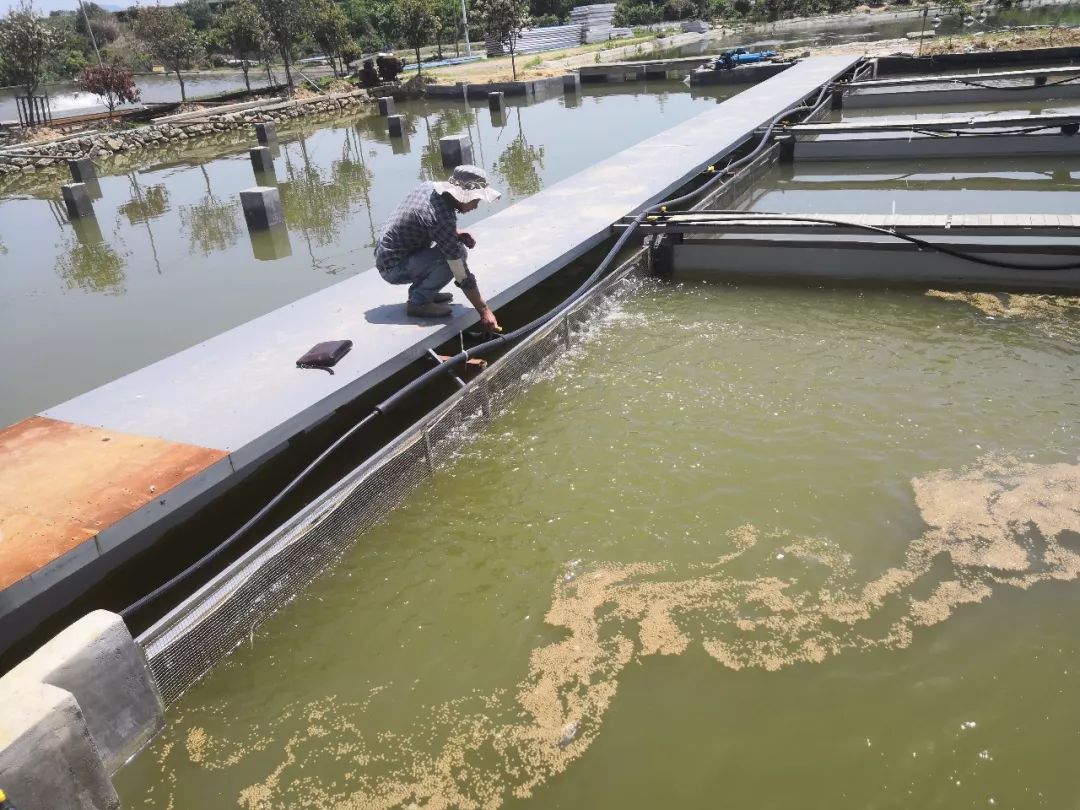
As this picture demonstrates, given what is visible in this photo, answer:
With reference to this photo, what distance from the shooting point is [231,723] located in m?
2.69

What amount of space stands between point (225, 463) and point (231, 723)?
1095 mm

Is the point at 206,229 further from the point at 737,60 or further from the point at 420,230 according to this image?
the point at 737,60

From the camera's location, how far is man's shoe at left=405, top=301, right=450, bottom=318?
4559 millimetres

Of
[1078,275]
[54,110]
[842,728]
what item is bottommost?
[842,728]

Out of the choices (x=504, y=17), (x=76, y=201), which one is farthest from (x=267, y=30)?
(x=76, y=201)

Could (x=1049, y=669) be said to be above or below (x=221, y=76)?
below

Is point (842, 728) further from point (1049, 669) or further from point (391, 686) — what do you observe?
point (391, 686)

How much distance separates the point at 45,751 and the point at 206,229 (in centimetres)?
869

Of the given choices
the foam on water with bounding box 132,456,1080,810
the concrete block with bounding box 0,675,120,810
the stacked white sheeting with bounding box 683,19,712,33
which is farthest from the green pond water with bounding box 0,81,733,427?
the stacked white sheeting with bounding box 683,19,712,33

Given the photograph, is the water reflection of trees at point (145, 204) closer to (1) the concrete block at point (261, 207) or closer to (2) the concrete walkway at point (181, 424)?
(1) the concrete block at point (261, 207)

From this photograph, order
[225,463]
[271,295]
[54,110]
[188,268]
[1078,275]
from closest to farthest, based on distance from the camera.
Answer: [225,463] < [1078,275] < [271,295] < [188,268] < [54,110]

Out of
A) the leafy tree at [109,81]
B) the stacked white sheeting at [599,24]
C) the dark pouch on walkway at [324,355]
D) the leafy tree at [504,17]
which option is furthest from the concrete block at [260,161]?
the stacked white sheeting at [599,24]

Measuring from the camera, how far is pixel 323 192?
1105cm

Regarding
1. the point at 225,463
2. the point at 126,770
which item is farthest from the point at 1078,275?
the point at 126,770
